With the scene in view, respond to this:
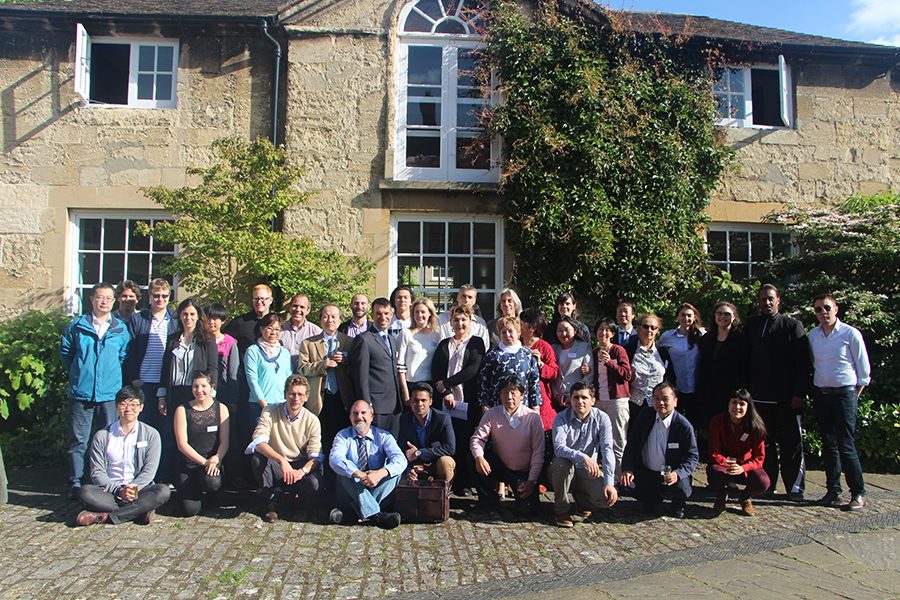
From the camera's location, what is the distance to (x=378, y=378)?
17.1ft

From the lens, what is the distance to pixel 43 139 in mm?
8500

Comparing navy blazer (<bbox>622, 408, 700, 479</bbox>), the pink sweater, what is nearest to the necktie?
the pink sweater

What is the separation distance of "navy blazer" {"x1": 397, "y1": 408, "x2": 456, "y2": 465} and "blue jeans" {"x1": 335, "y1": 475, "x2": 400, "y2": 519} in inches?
15.6

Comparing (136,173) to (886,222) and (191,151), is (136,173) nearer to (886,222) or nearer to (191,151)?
(191,151)

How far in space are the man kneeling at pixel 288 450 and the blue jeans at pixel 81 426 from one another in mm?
1480

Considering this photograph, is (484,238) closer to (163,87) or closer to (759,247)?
(759,247)

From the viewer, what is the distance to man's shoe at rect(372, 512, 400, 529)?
4574 mm

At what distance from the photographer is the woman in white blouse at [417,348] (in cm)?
545

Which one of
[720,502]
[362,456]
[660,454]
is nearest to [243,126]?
[362,456]

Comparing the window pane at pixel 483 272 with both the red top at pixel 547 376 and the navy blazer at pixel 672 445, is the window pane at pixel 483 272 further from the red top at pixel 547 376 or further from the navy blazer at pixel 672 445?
the navy blazer at pixel 672 445

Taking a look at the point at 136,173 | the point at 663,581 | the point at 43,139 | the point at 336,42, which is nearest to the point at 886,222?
the point at 663,581

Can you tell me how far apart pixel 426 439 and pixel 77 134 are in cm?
711

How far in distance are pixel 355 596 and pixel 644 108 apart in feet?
24.4

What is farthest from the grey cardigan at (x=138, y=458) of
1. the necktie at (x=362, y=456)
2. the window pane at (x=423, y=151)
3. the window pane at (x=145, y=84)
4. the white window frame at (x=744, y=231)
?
the white window frame at (x=744, y=231)
